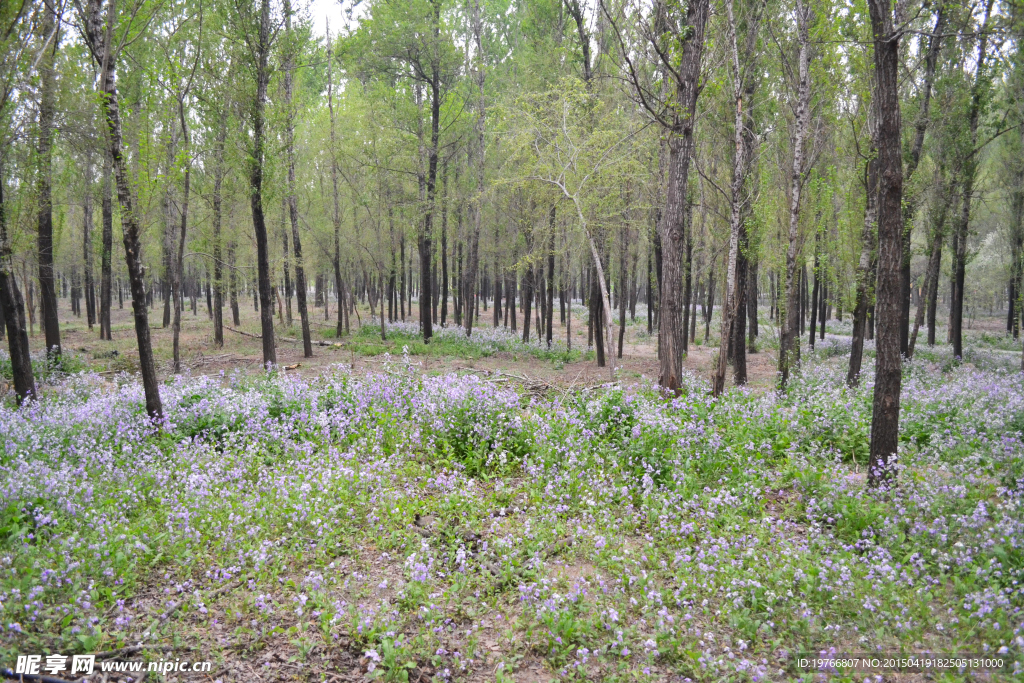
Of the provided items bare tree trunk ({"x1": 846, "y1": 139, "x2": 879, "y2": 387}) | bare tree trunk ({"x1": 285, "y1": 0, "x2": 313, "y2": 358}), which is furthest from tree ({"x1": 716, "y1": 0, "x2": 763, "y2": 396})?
bare tree trunk ({"x1": 285, "y1": 0, "x2": 313, "y2": 358})

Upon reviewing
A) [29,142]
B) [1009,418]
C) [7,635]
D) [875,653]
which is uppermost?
[29,142]

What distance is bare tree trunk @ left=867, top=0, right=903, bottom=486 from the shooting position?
5.55 metres

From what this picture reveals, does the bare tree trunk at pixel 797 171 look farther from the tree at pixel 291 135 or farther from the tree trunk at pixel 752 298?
the tree at pixel 291 135

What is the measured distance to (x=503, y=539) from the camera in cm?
496

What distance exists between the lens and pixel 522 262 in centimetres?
1806

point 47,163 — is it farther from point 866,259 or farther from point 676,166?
point 866,259

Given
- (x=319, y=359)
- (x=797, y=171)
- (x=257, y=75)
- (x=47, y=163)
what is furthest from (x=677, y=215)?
(x=319, y=359)

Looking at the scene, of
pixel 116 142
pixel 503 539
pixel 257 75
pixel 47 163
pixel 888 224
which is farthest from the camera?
pixel 257 75

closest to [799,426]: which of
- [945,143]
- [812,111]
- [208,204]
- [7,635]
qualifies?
[7,635]

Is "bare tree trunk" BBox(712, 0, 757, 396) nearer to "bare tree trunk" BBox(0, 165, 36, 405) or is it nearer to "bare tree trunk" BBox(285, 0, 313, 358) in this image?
"bare tree trunk" BBox(285, 0, 313, 358)

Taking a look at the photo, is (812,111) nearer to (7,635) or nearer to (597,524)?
(597,524)

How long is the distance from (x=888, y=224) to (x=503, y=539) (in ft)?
17.4

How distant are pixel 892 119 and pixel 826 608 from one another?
511 centimetres

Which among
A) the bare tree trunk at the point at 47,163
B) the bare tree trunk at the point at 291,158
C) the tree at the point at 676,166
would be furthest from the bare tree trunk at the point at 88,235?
the tree at the point at 676,166
